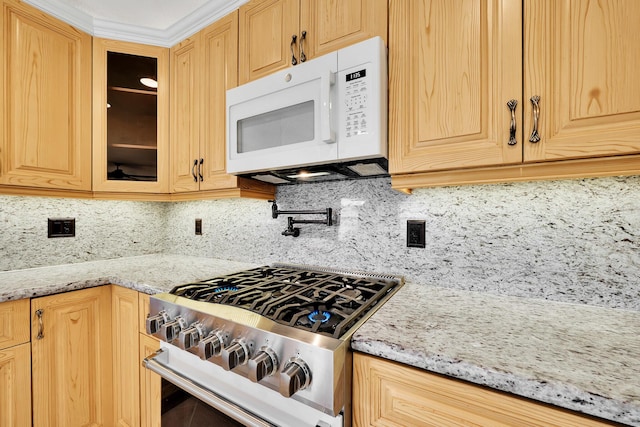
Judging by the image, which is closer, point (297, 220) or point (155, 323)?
point (155, 323)

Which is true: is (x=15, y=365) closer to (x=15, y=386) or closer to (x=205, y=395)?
(x=15, y=386)

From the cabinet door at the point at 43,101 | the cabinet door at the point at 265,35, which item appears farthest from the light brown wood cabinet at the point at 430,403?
the cabinet door at the point at 43,101

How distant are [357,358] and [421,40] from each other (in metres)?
1.01

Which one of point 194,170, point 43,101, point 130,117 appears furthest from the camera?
point 130,117

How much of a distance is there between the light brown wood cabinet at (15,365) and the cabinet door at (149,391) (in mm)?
430

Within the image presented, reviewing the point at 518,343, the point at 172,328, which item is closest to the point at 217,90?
the point at 172,328

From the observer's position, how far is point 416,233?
1207 millimetres

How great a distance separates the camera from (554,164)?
78 centimetres

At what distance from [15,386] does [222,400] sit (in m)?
1.00

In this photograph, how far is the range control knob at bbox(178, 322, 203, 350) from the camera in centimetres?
87

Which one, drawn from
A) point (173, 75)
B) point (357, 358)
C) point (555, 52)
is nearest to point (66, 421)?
point (357, 358)

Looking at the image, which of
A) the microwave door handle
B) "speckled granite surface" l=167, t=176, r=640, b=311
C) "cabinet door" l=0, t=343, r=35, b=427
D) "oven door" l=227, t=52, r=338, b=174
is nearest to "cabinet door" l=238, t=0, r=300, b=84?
"oven door" l=227, t=52, r=338, b=174

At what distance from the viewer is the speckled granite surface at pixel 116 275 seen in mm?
1196

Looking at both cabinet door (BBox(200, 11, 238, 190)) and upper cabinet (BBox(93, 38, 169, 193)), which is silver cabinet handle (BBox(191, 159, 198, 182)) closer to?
cabinet door (BBox(200, 11, 238, 190))
